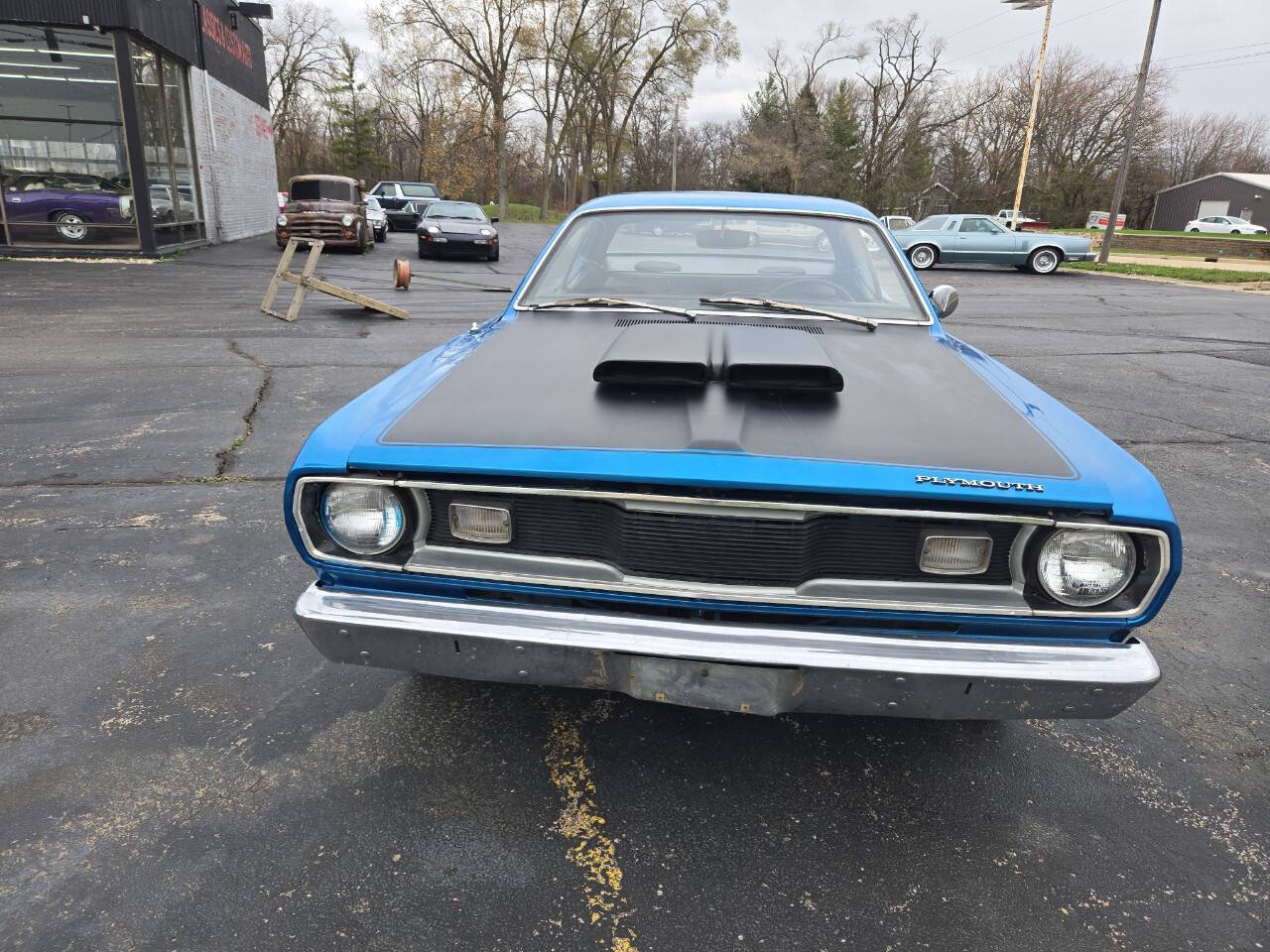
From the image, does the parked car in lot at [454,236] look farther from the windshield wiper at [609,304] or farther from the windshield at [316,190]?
the windshield wiper at [609,304]

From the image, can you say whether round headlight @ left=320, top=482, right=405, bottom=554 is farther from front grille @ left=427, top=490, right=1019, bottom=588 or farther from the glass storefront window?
the glass storefront window

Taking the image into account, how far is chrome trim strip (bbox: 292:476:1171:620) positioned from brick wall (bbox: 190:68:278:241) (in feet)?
64.9

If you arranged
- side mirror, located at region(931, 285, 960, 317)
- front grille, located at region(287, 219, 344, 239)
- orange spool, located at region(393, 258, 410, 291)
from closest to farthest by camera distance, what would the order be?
side mirror, located at region(931, 285, 960, 317), orange spool, located at region(393, 258, 410, 291), front grille, located at region(287, 219, 344, 239)

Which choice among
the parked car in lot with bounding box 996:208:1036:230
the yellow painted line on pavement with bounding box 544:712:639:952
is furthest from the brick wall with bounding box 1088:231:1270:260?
the yellow painted line on pavement with bounding box 544:712:639:952

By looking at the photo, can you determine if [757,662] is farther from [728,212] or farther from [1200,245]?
[1200,245]

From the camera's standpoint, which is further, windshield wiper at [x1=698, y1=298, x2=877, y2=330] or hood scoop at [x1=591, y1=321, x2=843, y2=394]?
windshield wiper at [x1=698, y1=298, x2=877, y2=330]

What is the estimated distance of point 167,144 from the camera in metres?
16.2

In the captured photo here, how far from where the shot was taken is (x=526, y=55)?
40250mm

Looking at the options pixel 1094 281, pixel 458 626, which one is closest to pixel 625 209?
pixel 458 626

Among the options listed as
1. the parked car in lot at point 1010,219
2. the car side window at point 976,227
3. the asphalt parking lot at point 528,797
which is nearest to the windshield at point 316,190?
the car side window at point 976,227

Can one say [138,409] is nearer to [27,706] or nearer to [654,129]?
[27,706]

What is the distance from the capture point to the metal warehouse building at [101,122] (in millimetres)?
14305

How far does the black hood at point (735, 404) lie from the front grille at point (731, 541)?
0.16 meters

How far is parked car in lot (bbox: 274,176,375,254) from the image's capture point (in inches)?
688
